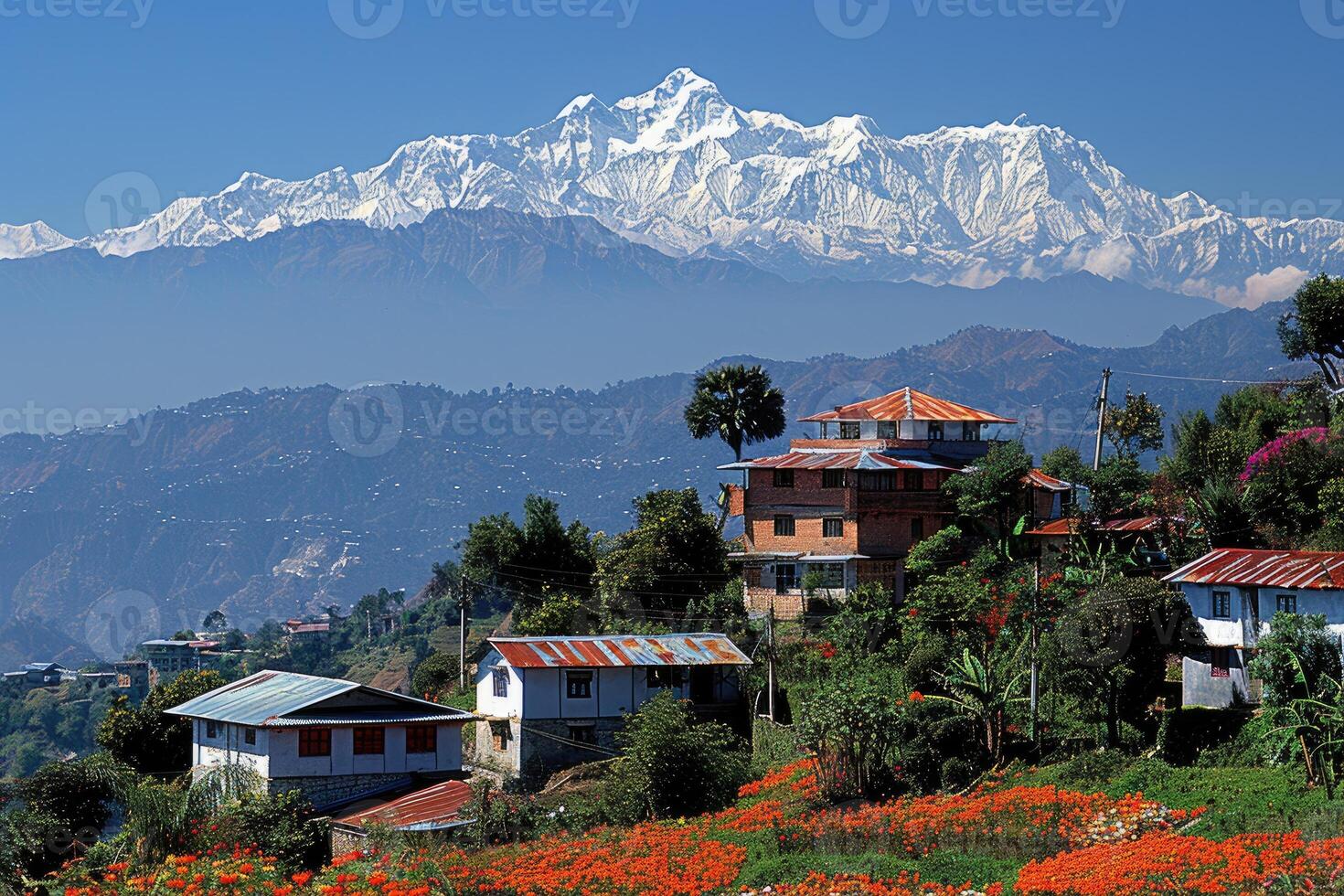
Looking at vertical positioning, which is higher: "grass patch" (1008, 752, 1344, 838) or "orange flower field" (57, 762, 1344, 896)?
"grass patch" (1008, 752, 1344, 838)

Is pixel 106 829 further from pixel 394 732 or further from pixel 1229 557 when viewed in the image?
pixel 1229 557

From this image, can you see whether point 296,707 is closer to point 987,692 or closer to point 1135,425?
point 987,692

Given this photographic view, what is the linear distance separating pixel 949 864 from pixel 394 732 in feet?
83.8

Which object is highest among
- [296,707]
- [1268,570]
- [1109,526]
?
[1109,526]

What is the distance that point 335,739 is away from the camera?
56219mm

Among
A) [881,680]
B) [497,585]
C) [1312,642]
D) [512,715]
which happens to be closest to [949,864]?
[1312,642]

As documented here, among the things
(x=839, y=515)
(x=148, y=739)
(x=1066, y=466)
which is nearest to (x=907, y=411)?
(x=1066, y=466)

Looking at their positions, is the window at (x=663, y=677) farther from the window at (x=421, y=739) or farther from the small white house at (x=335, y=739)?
the window at (x=421, y=739)

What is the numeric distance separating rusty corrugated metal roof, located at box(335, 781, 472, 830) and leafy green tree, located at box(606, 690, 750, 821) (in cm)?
472

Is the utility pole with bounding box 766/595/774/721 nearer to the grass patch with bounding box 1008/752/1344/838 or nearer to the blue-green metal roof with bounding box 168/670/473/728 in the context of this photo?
the blue-green metal roof with bounding box 168/670/473/728

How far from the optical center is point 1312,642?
44.2m

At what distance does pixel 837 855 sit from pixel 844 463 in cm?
3958

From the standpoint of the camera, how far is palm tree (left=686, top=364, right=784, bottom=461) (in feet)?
290

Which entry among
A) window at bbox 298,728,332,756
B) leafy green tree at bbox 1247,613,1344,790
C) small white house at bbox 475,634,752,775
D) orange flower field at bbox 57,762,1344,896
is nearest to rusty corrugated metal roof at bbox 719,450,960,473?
small white house at bbox 475,634,752,775
